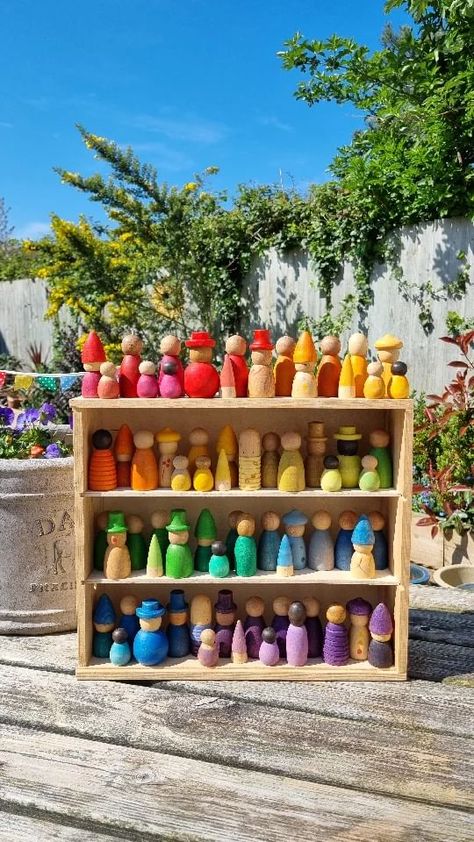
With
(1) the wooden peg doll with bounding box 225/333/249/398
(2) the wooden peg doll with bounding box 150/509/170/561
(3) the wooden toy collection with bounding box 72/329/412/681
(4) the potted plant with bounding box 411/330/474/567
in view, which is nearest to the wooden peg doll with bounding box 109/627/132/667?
(3) the wooden toy collection with bounding box 72/329/412/681

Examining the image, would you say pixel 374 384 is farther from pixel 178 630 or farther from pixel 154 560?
pixel 178 630

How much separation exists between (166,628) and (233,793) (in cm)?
77

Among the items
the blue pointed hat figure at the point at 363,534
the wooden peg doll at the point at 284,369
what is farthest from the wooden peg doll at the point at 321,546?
the wooden peg doll at the point at 284,369

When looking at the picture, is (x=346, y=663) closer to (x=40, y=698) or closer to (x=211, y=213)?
(x=40, y=698)

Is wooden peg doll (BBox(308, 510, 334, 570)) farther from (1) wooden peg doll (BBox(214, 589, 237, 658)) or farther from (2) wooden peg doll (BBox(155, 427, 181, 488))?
(2) wooden peg doll (BBox(155, 427, 181, 488))

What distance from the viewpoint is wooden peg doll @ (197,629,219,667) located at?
6.97 feet

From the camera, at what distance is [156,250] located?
7145 mm

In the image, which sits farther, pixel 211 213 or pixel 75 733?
pixel 211 213

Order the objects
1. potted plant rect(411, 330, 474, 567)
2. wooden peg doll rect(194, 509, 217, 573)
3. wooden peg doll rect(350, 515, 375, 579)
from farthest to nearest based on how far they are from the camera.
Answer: potted plant rect(411, 330, 474, 567)
wooden peg doll rect(194, 509, 217, 573)
wooden peg doll rect(350, 515, 375, 579)

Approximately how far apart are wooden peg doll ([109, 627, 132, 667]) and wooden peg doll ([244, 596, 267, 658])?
39cm

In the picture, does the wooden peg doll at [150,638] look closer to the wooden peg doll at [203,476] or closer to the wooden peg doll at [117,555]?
the wooden peg doll at [117,555]

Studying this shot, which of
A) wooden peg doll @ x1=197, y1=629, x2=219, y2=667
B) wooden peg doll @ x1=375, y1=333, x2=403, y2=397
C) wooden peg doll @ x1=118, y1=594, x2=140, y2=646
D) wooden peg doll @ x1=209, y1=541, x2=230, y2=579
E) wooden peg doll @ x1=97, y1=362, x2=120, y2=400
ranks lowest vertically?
wooden peg doll @ x1=197, y1=629, x2=219, y2=667

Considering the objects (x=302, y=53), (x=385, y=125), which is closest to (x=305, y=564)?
(x=385, y=125)

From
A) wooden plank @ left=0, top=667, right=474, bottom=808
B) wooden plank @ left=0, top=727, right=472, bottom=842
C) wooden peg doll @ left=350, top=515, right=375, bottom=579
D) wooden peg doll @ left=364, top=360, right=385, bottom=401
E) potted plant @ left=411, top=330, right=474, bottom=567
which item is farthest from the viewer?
potted plant @ left=411, top=330, right=474, bottom=567
